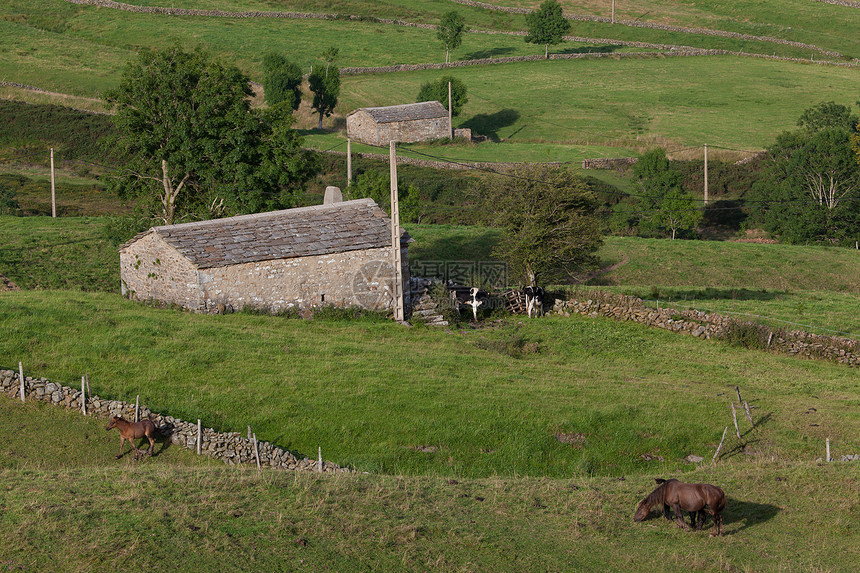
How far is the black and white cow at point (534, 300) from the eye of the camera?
34.0 m

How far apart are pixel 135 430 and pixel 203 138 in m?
22.2

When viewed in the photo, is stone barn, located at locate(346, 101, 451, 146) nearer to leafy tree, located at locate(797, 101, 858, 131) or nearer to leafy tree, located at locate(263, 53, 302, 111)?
leafy tree, located at locate(263, 53, 302, 111)

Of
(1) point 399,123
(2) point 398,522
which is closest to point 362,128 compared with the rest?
(1) point 399,123

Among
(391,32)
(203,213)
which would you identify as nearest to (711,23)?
(391,32)

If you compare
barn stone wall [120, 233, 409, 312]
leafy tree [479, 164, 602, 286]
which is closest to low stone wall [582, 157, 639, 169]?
leafy tree [479, 164, 602, 286]

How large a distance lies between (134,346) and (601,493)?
15.2m

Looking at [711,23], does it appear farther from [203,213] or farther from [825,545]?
[825,545]

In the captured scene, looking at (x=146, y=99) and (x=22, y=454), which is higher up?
(x=146, y=99)

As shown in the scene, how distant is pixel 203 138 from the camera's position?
3834cm

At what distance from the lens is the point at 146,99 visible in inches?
1507

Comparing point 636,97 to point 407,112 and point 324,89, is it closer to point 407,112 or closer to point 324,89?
point 407,112

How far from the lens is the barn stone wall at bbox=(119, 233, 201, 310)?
30.5m

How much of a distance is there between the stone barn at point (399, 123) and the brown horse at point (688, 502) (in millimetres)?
67518

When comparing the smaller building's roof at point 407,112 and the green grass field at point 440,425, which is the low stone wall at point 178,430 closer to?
the green grass field at point 440,425
